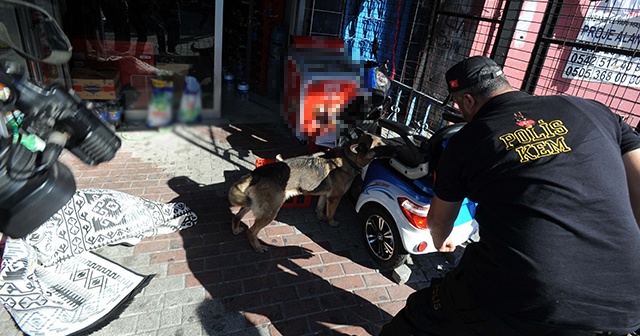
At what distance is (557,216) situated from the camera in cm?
158

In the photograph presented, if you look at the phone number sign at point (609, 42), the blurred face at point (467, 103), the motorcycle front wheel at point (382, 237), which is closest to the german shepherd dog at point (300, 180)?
the motorcycle front wheel at point (382, 237)

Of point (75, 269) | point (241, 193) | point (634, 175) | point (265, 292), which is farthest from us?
point (241, 193)

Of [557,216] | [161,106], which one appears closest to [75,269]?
[161,106]

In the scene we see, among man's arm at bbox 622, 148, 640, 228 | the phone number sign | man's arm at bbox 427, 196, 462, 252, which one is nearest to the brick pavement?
man's arm at bbox 427, 196, 462, 252

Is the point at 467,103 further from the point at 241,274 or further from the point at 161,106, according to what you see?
the point at 241,274

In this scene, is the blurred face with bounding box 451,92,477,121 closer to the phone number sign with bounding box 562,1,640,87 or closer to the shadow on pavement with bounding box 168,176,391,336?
the shadow on pavement with bounding box 168,176,391,336

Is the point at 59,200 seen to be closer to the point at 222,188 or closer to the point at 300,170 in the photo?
the point at 300,170

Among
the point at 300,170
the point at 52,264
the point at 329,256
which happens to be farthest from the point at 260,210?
the point at 52,264

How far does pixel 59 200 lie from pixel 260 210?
237 centimetres

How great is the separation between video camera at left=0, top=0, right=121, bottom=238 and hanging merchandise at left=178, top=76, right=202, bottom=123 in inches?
17.1

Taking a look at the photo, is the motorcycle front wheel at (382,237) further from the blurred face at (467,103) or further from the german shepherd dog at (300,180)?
the blurred face at (467,103)

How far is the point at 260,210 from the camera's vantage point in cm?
346

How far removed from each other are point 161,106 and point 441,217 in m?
1.80

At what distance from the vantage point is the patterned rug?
2.44m
